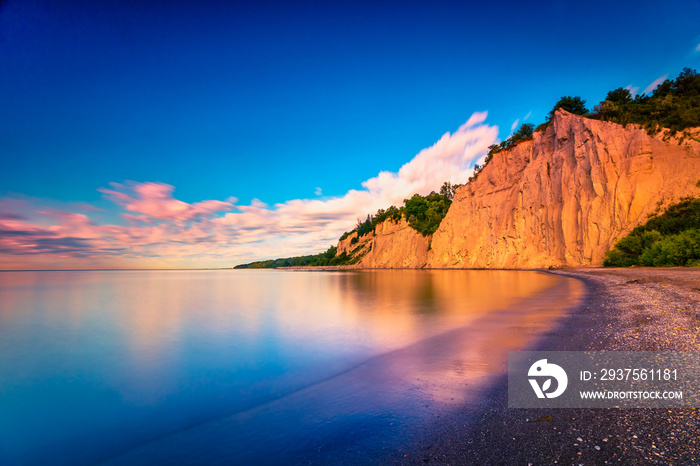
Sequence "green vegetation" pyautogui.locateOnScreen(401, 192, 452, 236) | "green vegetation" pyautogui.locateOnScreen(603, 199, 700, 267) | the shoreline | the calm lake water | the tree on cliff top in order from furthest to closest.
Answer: "green vegetation" pyautogui.locateOnScreen(401, 192, 452, 236) → the tree on cliff top → "green vegetation" pyautogui.locateOnScreen(603, 199, 700, 267) → the calm lake water → the shoreline

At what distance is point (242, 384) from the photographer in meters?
5.38

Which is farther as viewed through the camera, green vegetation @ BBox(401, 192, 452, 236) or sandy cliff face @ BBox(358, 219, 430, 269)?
green vegetation @ BBox(401, 192, 452, 236)

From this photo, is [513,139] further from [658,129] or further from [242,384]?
[242,384]

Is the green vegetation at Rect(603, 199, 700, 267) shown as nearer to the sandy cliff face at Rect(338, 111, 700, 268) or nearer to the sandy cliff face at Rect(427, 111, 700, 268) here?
the sandy cliff face at Rect(338, 111, 700, 268)

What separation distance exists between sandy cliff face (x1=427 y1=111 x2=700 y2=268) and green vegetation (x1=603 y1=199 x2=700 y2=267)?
84.3 inches

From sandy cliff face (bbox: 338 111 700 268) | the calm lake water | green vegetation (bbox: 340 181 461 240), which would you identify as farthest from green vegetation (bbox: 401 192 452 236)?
the calm lake water

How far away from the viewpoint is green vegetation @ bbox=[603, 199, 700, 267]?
779 inches

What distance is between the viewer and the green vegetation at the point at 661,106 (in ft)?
101

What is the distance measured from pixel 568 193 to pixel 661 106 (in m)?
12.1

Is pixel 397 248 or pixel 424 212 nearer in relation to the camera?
pixel 397 248

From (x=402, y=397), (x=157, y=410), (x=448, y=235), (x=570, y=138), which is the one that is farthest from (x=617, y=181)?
(x=157, y=410)

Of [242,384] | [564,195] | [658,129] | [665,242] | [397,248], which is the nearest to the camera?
[242,384]

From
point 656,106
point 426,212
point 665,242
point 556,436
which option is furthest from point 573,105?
point 556,436

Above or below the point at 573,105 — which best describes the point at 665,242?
below
